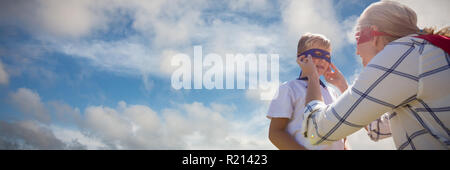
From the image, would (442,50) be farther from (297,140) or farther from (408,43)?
(297,140)

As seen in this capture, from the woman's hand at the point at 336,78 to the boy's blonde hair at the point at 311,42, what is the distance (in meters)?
0.38

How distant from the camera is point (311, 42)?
173 inches

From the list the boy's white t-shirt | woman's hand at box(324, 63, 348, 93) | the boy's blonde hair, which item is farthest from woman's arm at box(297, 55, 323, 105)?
the boy's blonde hair

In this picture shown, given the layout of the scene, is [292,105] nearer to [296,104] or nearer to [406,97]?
[296,104]

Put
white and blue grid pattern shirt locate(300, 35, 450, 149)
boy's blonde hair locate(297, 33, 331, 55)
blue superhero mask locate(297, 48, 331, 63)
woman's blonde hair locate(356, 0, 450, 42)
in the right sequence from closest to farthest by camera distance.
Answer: white and blue grid pattern shirt locate(300, 35, 450, 149)
woman's blonde hair locate(356, 0, 450, 42)
blue superhero mask locate(297, 48, 331, 63)
boy's blonde hair locate(297, 33, 331, 55)

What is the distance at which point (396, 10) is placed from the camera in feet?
7.69

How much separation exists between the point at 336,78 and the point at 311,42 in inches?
27.3

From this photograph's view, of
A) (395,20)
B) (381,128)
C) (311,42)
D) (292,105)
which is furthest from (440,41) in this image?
(311,42)

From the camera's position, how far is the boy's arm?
3.74 m

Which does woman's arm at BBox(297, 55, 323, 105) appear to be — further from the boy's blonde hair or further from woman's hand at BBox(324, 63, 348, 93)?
the boy's blonde hair

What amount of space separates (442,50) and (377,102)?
21.8 inches

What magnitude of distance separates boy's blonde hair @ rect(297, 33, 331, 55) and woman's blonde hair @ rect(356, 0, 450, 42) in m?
1.94

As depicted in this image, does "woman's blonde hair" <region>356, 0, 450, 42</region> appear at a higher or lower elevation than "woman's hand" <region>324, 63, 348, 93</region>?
lower
